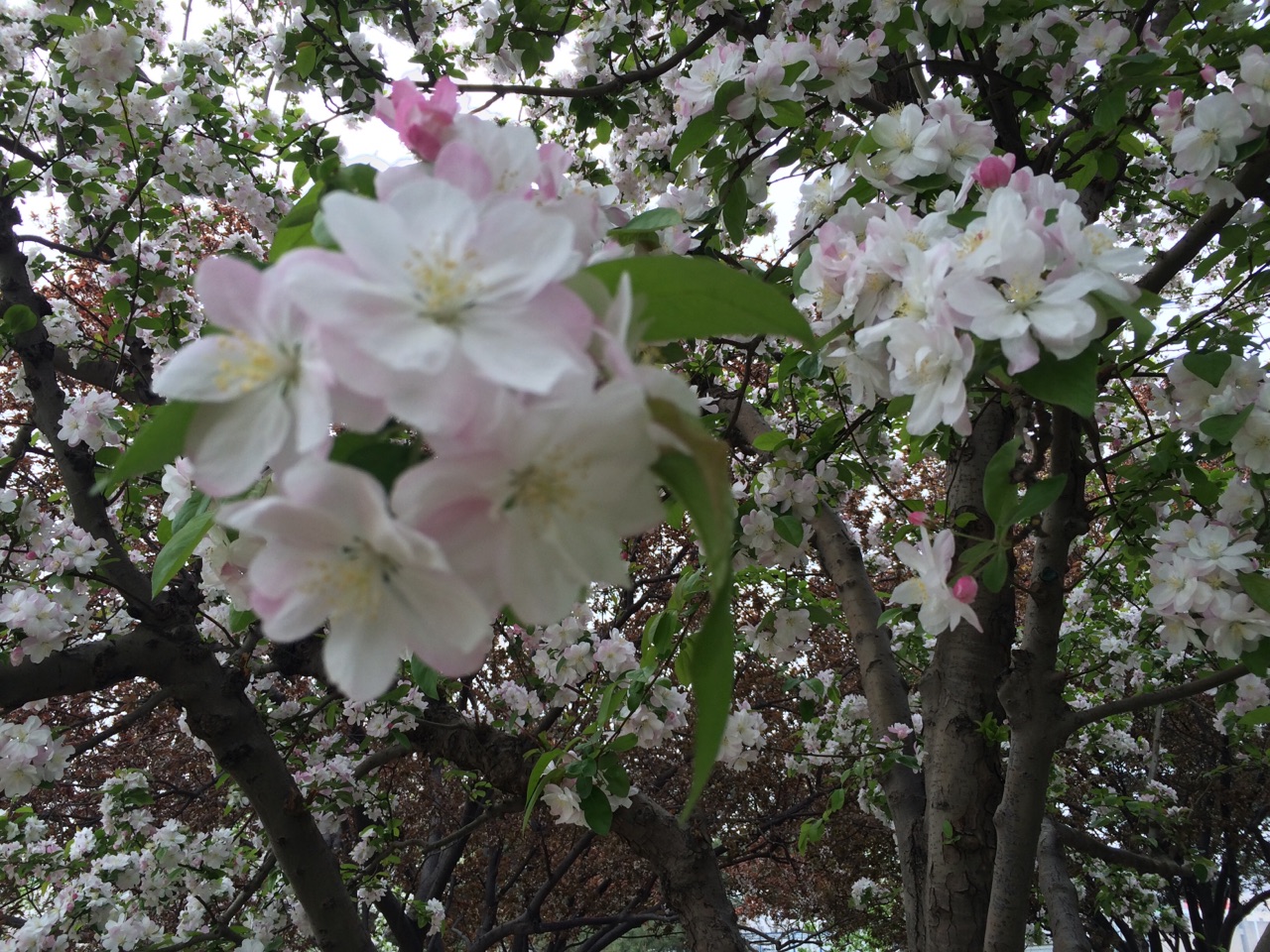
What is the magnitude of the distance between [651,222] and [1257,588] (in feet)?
3.66

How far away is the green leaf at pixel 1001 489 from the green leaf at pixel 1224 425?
440 mm

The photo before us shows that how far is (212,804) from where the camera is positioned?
5.22 metres

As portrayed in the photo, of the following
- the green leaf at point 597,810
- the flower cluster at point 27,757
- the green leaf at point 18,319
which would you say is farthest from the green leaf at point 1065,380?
the flower cluster at point 27,757

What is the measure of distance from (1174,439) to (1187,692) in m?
0.45

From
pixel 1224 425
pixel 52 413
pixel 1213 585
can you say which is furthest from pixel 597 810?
pixel 52 413

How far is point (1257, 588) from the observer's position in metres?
1.24

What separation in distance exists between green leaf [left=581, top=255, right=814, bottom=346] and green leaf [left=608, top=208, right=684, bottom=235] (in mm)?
269

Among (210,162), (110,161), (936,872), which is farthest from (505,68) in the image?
(936,872)

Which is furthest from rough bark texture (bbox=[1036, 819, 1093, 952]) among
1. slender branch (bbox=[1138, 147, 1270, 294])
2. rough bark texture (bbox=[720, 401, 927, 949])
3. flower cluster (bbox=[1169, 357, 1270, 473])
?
slender branch (bbox=[1138, 147, 1270, 294])

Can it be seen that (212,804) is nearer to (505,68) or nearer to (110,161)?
(110,161)

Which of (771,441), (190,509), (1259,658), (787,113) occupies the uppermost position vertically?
(787,113)

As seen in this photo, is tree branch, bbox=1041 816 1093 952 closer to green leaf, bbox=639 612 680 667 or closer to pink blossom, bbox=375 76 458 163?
green leaf, bbox=639 612 680 667

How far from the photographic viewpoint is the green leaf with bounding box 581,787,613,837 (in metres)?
1.80

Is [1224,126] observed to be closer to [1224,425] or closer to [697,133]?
[1224,425]
